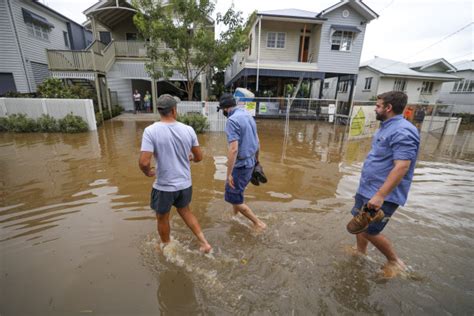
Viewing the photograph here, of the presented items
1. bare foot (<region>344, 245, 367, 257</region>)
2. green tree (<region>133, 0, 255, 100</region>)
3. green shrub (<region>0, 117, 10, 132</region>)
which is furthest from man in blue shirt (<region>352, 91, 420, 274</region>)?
green shrub (<region>0, 117, 10, 132</region>)

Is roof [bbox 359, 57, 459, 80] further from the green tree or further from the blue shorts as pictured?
the blue shorts

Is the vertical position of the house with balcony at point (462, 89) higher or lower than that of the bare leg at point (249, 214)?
higher

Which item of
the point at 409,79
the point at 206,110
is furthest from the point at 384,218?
the point at 409,79

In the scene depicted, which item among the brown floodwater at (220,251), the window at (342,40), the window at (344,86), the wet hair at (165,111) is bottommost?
the brown floodwater at (220,251)

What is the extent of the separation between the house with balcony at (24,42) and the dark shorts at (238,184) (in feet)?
48.1

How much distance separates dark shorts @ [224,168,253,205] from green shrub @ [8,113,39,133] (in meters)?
9.81

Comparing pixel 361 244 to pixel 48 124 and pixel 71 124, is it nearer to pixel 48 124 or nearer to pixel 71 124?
pixel 71 124

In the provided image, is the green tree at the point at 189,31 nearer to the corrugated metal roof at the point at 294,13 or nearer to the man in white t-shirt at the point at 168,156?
the corrugated metal roof at the point at 294,13

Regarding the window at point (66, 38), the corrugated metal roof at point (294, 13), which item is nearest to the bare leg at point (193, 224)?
the corrugated metal roof at point (294, 13)

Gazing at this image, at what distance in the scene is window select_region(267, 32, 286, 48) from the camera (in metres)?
16.0

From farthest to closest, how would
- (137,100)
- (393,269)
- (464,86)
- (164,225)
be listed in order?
(464,86)
(137,100)
(164,225)
(393,269)

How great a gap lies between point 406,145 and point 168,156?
2071mm

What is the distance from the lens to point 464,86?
24.6m

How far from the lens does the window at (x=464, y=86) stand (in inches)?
946
